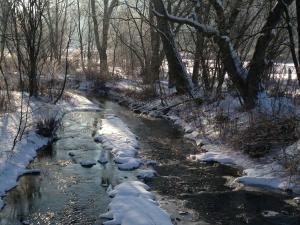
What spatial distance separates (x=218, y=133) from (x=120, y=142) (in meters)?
2.65

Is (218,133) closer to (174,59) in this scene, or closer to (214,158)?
(214,158)

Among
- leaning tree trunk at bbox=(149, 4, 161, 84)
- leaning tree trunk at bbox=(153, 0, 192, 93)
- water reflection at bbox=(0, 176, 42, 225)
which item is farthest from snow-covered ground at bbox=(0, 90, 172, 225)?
leaning tree trunk at bbox=(149, 4, 161, 84)

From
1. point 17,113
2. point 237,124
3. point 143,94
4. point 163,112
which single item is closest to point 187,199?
point 237,124

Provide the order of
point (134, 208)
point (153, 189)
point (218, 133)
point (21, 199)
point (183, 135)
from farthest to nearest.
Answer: point (183, 135), point (218, 133), point (153, 189), point (21, 199), point (134, 208)

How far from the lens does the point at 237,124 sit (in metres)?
11.5

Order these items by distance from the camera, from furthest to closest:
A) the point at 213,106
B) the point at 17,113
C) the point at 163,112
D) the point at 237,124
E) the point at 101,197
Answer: the point at 163,112, the point at 213,106, the point at 17,113, the point at 237,124, the point at 101,197

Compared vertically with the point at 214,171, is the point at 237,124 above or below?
above

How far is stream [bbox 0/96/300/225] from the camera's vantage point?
6867 millimetres

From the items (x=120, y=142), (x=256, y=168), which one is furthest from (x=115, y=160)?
(x=256, y=168)

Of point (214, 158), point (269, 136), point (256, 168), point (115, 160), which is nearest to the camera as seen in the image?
point (256, 168)

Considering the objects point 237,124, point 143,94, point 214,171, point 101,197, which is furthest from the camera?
point 143,94

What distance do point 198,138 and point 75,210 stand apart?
19.4 ft

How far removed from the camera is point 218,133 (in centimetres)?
1181

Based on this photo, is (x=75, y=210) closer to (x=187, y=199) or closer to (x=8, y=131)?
(x=187, y=199)
